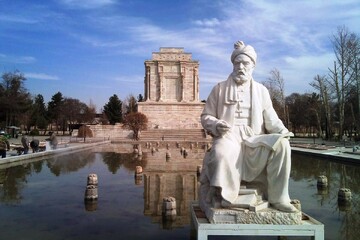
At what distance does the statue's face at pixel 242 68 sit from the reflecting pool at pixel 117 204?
2.74 metres

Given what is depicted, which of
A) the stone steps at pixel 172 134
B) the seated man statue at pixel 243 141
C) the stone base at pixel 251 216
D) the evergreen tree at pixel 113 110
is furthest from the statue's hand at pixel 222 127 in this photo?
the evergreen tree at pixel 113 110

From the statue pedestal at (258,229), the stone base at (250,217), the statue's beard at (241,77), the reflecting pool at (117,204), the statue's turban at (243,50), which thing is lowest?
the reflecting pool at (117,204)

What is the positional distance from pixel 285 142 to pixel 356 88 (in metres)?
35.8

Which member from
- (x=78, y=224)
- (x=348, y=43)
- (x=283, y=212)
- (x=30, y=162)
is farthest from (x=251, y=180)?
(x=348, y=43)

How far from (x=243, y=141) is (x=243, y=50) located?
1.43 m

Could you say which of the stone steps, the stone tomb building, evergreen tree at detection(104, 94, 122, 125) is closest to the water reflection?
the stone steps

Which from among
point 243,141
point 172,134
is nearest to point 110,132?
point 172,134

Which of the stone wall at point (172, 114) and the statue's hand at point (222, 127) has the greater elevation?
the stone wall at point (172, 114)

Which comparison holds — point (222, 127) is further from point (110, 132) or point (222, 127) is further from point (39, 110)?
point (39, 110)

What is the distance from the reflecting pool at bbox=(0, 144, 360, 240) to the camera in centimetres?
606

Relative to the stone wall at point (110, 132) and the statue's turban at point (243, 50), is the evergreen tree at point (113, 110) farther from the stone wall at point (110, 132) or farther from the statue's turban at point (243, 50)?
the statue's turban at point (243, 50)

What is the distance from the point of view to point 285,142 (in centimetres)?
473

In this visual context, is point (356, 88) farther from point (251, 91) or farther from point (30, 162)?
point (251, 91)

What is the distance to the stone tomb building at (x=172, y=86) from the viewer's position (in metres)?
56.6
